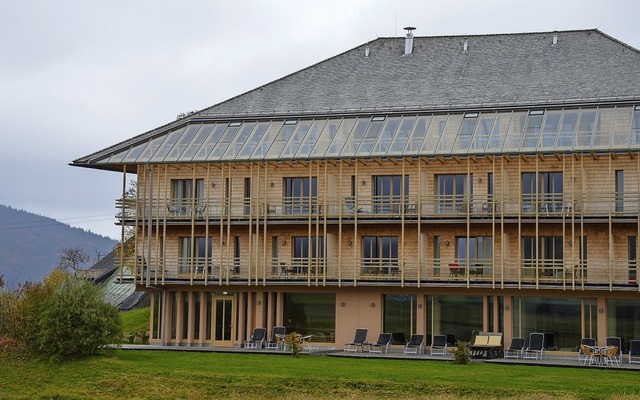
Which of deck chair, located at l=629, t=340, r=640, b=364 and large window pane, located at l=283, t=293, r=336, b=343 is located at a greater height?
large window pane, located at l=283, t=293, r=336, b=343

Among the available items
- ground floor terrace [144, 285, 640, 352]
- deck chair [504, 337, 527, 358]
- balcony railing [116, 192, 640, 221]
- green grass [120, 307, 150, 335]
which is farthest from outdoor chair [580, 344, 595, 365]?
green grass [120, 307, 150, 335]

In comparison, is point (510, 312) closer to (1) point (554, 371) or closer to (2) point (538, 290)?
(2) point (538, 290)

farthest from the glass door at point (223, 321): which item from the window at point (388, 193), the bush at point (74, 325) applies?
the bush at point (74, 325)

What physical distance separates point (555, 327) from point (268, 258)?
36.3 ft

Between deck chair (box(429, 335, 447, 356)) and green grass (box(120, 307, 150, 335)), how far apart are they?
44.9ft

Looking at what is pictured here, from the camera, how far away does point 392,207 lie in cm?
4262

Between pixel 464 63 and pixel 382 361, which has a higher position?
pixel 464 63

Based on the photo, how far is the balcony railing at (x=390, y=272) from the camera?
130 ft

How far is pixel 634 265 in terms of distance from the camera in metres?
39.5

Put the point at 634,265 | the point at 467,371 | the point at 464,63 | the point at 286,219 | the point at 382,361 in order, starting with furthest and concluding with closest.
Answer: the point at 464,63 < the point at 286,219 < the point at 634,265 < the point at 382,361 < the point at 467,371

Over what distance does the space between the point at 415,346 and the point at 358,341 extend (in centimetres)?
215

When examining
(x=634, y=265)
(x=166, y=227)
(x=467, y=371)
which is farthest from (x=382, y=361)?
(x=166, y=227)

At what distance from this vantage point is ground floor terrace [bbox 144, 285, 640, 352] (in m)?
39.6

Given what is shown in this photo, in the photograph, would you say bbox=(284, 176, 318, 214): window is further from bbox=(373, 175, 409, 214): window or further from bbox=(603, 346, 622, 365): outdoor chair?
bbox=(603, 346, 622, 365): outdoor chair
